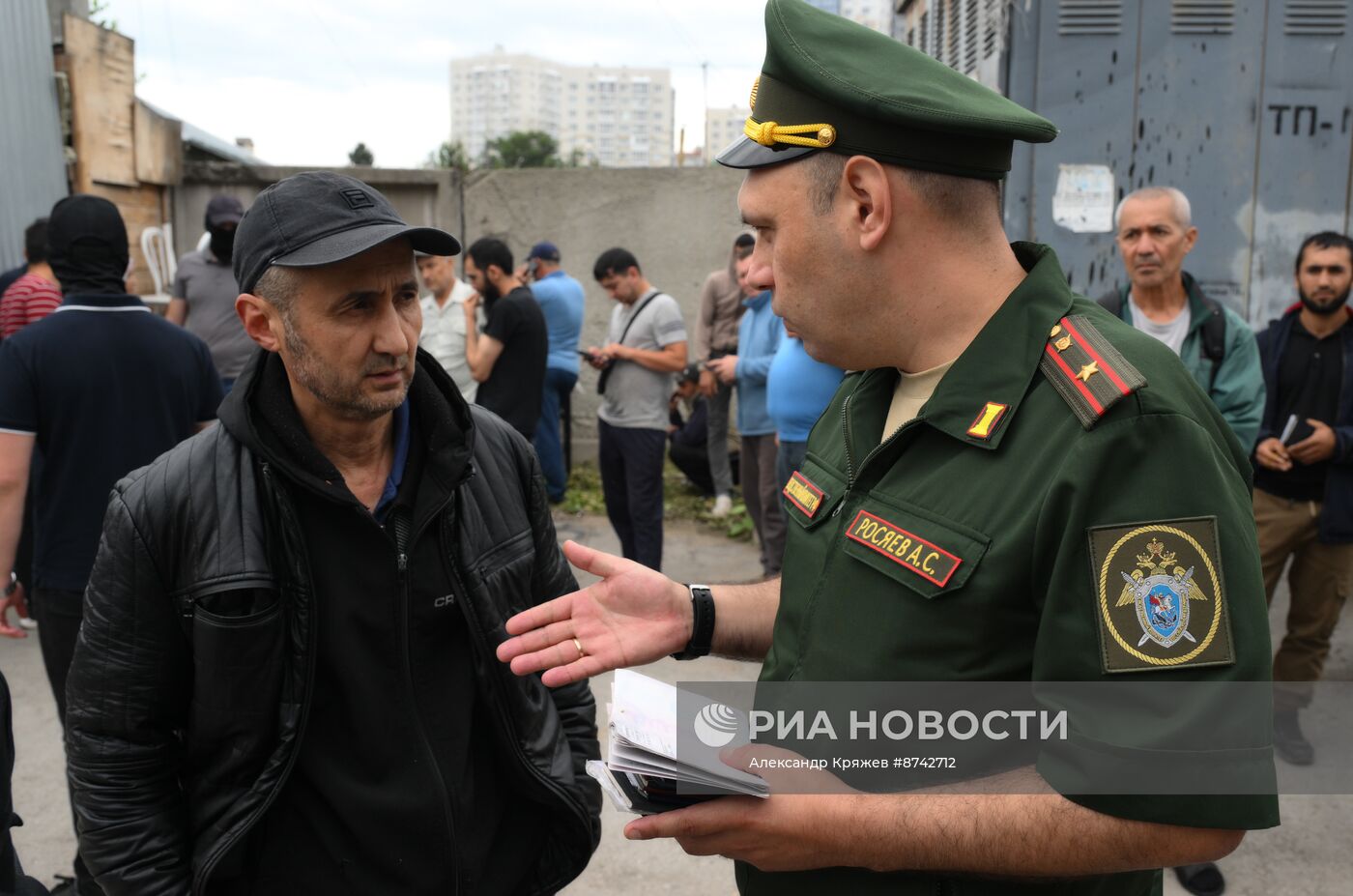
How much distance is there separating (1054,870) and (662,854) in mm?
2711

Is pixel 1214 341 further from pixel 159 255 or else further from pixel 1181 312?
pixel 159 255

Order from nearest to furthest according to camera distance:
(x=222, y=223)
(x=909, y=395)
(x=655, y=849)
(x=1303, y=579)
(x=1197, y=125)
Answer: (x=909, y=395) → (x=655, y=849) → (x=1303, y=579) → (x=1197, y=125) → (x=222, y=223)

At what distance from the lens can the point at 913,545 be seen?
1395 mm

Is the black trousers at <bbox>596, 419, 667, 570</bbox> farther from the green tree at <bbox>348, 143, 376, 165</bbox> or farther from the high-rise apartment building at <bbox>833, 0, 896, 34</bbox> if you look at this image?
the green tree at <bbox>348, 143, 376, 165</bbox>

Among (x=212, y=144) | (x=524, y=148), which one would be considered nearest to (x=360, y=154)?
(x=524, y=148)

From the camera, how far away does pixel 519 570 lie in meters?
2.05

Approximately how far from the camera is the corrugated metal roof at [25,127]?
7.04 metres

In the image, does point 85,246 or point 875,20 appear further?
point 875,20

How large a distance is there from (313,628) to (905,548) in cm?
100

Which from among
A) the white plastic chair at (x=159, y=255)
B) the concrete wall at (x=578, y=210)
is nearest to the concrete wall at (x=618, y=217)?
the concrete wall at (x=578, y=210)

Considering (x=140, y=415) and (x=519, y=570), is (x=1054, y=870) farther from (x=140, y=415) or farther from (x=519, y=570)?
(x=140, y=415)

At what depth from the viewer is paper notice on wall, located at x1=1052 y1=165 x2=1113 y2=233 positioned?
5.45 metres

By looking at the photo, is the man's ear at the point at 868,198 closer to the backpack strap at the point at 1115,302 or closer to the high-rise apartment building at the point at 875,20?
the high-rise apartment building at the point at 875,20

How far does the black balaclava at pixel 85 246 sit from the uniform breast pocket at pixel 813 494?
2.54 m
